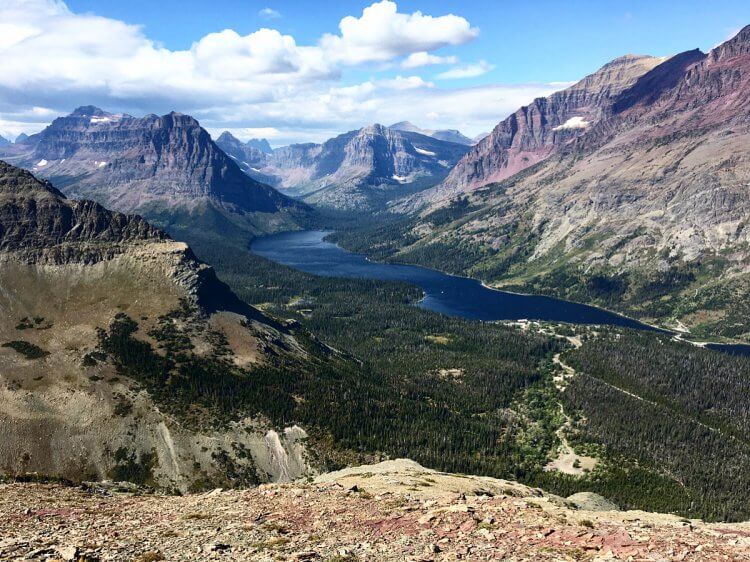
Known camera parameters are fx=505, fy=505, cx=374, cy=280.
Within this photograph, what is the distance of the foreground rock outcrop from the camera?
44.9 metres

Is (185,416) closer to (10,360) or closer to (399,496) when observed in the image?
(10,360)

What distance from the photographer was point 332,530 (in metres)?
53.0

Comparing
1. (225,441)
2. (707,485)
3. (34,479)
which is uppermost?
(34,479)

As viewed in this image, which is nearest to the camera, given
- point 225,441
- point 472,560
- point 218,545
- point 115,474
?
point 472,560

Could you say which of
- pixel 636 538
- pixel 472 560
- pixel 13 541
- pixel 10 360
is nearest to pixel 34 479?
pixel 13 541

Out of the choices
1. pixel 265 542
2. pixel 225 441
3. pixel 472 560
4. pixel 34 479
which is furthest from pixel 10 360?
pixel 472 560

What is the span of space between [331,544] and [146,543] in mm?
17616

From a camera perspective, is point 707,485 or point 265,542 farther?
point 707,485

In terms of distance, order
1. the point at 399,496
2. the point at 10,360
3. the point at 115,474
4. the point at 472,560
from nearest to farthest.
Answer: the point at 472,560
the point at 399,496
the point at 115,474
the point at 10,360

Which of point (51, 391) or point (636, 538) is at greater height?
point (636, 538)

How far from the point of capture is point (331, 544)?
48719 millimetres

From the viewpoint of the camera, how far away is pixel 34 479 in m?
83.9

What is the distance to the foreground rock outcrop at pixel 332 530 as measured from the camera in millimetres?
44938

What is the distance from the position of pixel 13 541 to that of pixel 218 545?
18445mm
